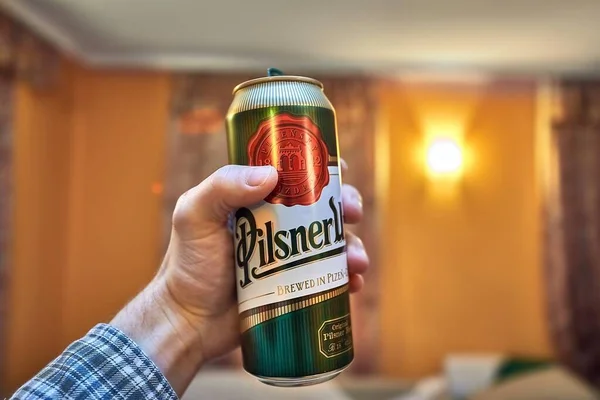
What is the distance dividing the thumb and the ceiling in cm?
155

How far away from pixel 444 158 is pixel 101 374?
2338mm

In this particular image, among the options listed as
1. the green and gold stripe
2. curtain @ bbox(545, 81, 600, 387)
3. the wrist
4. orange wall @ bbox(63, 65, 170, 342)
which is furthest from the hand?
curtain @ bbox(545, 81, 600, 387)

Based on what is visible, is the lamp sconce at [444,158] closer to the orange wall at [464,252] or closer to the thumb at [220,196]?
the orange wall at [464,252]

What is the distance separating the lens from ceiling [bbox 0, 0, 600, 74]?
1.98m

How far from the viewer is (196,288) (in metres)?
0.64

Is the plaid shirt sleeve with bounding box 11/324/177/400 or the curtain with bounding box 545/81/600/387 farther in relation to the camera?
the curtain with bounding box 545/81/600/387

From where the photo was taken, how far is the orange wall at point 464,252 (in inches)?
103

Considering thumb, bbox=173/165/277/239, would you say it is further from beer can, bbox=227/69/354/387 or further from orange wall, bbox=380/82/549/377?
orange wall, bbox=380/82/549/377

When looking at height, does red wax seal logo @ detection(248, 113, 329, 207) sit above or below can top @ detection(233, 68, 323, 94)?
below

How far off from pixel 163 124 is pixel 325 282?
211cm

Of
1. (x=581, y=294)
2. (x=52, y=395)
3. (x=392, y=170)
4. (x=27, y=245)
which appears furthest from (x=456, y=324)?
(x=52, y=395)

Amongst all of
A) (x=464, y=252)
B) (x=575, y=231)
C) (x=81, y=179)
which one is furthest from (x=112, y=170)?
(x=575, y=231)

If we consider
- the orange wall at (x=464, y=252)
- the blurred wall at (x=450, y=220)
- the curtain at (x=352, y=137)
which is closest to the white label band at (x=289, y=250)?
the curtain at (x=352, y=137)

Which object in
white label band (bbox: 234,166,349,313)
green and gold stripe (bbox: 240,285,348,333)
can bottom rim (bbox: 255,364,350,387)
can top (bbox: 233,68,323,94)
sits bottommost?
can bottom rim (bbox: 255,364,350,387)
